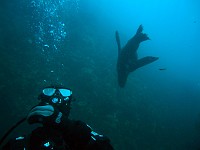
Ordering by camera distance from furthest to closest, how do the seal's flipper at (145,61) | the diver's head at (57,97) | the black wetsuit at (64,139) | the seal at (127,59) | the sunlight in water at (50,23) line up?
the sunlight in water at (50,23) < the seal at (127,59) < the seal's flipper at (145,61) < the diver's head at (57,97) < the black wetsuit at (64,139)

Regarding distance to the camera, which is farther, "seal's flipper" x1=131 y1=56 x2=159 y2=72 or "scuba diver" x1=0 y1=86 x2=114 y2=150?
"seal's flipper" x1=131 y1=56 x2=159 y2=72

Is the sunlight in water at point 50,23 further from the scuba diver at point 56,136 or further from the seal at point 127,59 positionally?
the scuba diver at point 56,136

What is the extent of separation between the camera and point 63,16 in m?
19.0

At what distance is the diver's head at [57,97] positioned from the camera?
7.41ft

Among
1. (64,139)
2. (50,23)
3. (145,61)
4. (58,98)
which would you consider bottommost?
(64,139)

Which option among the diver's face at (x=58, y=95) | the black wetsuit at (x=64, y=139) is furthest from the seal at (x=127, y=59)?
the black wetsuit at (x=64, y=139)

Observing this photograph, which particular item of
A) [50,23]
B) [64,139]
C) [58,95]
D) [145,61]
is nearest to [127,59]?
[145,61]

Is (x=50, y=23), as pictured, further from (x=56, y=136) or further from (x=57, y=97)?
(x=56, y=136)

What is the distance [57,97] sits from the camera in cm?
231

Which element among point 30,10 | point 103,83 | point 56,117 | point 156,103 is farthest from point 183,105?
point 56,117

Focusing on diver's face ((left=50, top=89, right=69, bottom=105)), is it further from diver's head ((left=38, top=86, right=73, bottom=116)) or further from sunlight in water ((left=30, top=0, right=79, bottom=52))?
sunlight in water ((left=30, top=0, right=79, bottom=52))

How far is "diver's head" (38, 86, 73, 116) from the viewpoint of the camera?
2.26 m

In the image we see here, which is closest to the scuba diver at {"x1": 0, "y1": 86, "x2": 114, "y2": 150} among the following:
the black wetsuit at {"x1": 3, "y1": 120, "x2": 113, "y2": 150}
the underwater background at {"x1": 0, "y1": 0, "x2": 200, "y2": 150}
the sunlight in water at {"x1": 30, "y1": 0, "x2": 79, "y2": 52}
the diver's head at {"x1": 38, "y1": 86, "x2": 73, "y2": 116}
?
the black wetsuit at {"x1": 3, "y1": 120, "x2": 113, "y2": 150}

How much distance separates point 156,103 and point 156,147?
490cm
